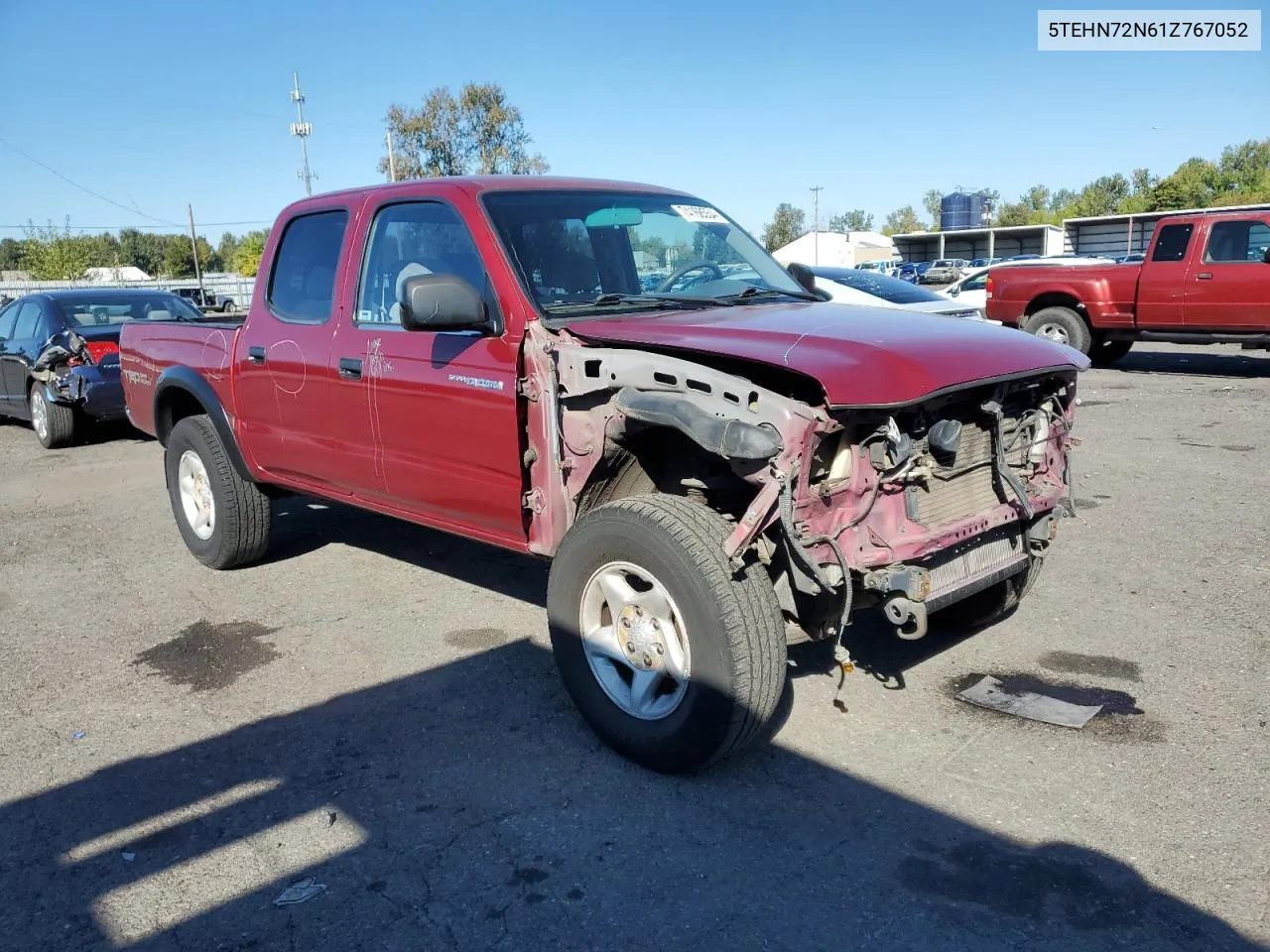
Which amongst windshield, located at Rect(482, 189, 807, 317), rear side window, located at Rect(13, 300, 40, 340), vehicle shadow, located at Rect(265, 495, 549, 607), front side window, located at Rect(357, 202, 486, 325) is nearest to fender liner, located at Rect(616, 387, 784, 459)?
windshield, located at Rect(482, 189, 807, 317)

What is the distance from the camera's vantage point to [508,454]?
398 centimetres

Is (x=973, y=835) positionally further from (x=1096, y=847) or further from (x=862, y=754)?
(x=862, y=754)

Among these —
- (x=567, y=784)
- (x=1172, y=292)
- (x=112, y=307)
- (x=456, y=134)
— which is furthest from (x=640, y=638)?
(x=456, y=134)

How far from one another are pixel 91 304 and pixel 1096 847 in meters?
11.4

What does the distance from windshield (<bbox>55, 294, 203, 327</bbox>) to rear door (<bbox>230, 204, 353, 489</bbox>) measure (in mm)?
6043

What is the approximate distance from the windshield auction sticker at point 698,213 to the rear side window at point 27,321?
9.04 m

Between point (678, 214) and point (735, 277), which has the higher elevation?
point (678, 214)

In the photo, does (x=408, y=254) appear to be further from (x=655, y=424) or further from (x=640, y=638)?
(x=640, y=638)

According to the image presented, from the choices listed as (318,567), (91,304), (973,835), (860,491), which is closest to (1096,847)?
(973,835)

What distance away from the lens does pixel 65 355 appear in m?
10.6

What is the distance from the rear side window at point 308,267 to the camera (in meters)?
4.88

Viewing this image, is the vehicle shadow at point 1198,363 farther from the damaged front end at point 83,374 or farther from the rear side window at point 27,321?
the rear side window at point 27,321

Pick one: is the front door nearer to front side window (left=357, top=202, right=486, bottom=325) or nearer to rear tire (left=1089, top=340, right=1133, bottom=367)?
front side window (left=357, top=202, right=486, bottom=325)

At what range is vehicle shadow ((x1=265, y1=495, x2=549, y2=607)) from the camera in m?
5.73
